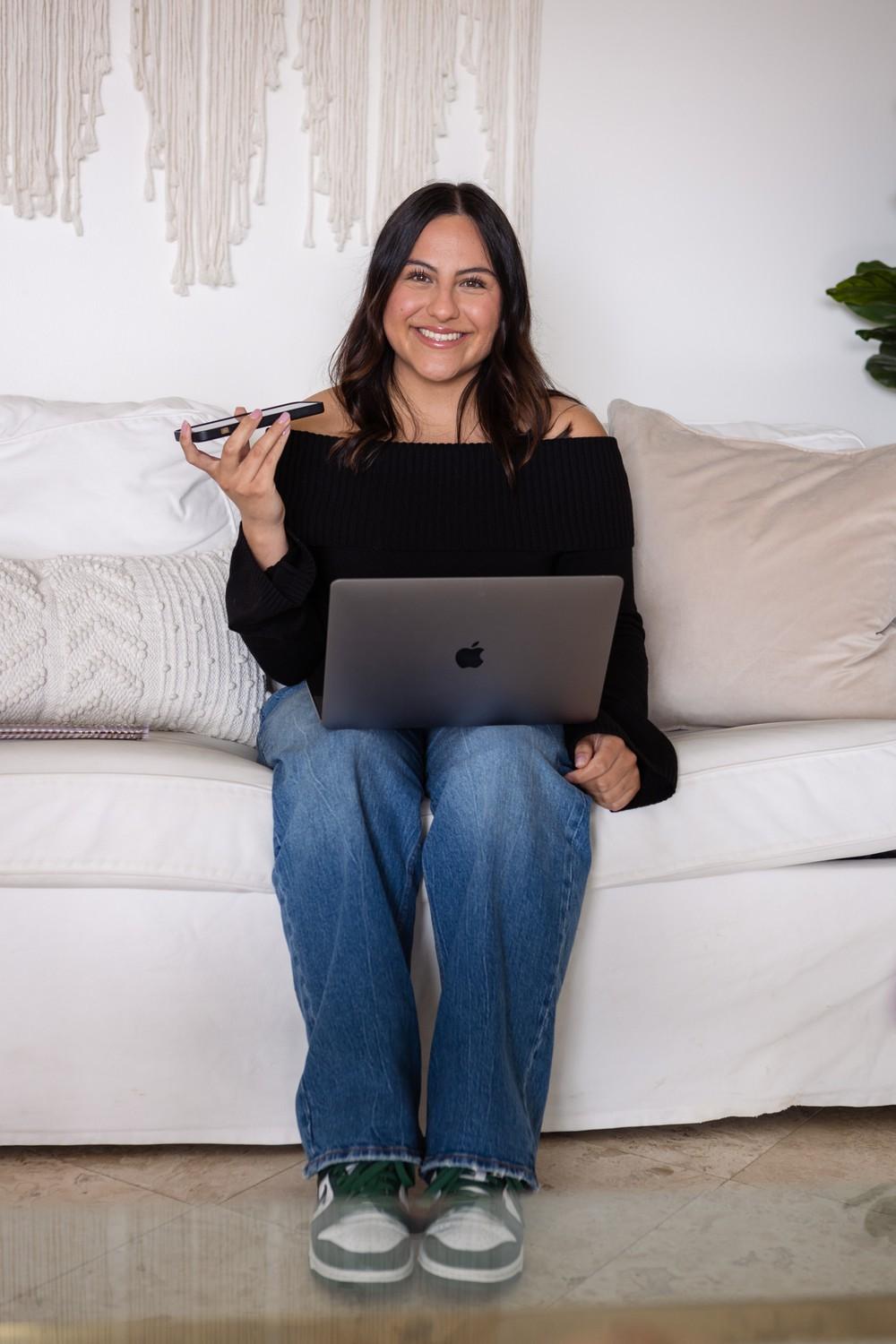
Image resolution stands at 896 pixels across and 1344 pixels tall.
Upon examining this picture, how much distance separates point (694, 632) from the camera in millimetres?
1753

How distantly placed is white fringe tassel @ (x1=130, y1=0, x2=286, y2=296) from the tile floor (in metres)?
1.82

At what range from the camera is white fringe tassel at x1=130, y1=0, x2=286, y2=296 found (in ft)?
6.97

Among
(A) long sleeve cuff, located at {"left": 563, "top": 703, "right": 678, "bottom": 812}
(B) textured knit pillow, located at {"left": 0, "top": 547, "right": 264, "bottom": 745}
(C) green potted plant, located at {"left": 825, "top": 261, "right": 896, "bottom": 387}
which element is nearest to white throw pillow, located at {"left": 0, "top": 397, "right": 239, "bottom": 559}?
(B) textured knit pillow, located at {"left": 0, "top": 547, "right": 264, "bottom": 745}

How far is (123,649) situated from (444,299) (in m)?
0.61

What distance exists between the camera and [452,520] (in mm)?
1574

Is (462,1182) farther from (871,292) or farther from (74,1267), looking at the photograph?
(871,292)

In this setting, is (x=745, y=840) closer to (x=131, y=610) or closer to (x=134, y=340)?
(x=131, y=610)

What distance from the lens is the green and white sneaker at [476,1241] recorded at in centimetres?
61

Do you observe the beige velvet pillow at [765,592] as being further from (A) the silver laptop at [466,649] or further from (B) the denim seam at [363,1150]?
(B) the denim seam at [363,1150]

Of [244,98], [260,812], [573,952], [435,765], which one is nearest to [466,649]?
[435,765]

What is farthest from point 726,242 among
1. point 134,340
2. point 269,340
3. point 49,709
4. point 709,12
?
point 49,709

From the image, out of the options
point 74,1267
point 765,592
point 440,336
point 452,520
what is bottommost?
point 74,1267

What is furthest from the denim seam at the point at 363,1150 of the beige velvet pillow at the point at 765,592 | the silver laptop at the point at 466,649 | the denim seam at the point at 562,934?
the beige velvet pillow at the point at 765,592

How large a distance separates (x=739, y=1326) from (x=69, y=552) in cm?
139
